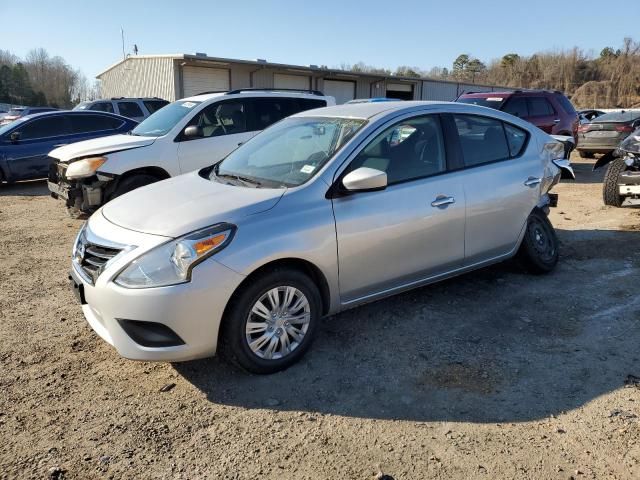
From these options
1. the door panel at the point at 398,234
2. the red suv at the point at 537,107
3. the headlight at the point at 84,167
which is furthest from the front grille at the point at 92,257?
the red suv at the point at 537,107

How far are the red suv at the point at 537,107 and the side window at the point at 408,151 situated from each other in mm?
8603

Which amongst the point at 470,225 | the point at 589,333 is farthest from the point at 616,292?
the point at 470,225

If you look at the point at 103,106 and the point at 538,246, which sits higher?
the point at 103,106

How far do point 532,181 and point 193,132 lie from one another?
4.76 metres

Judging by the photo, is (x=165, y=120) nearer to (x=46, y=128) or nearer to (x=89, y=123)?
(x=89, y=123)

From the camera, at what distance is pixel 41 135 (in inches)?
436

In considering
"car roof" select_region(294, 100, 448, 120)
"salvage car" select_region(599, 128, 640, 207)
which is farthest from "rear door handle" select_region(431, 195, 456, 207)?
"salvage car" select_region(599, 128, 640, 207)

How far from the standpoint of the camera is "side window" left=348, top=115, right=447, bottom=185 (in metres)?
3.89

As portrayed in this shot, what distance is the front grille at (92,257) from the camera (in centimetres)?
324

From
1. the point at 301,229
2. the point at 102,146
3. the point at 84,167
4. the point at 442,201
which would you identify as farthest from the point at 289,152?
the point at 102,146

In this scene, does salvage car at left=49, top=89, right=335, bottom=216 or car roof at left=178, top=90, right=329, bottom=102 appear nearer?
salvage car at left=49, top=89, right=335, bottom=216

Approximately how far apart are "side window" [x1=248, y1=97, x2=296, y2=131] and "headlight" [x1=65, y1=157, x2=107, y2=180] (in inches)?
96.7

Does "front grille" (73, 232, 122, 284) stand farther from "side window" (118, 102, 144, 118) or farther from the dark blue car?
"side window" (118, 102, 144, 118)

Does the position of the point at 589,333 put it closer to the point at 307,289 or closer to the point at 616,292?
the point at 616,292
